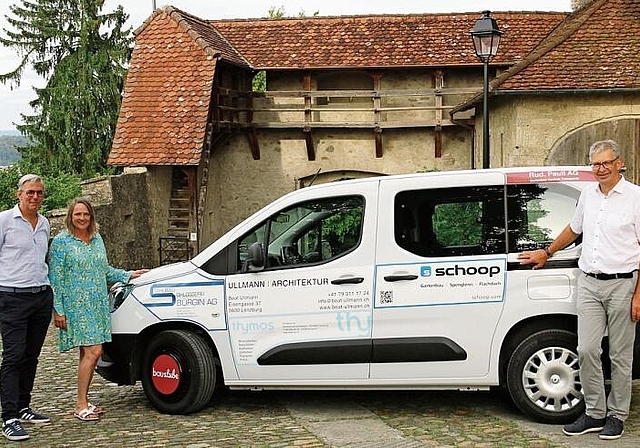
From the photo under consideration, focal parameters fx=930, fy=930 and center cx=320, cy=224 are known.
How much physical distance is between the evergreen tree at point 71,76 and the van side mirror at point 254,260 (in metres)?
35.7

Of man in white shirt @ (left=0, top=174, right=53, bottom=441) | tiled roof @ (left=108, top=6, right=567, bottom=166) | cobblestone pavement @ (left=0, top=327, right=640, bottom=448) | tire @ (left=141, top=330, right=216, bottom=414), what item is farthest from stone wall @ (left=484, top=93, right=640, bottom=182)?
man in white shirt @ (left=0, top=174, right=53, bottom=441)

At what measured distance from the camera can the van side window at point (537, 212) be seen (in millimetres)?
7297

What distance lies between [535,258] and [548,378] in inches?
36.5

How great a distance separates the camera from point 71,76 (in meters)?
42.3

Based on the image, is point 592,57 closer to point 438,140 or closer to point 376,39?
point 438,140

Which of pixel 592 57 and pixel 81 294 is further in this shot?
pixel 592 57

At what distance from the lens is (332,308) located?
7.43 meters

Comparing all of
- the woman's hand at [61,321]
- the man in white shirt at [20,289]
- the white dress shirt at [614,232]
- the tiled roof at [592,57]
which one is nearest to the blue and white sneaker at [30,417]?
the man in white shirt at [20,289]

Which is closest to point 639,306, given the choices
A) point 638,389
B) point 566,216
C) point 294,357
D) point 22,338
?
point 566,216

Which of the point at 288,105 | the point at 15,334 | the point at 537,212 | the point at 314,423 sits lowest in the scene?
the point at 314,423

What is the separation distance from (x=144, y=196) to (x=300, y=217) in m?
15.2

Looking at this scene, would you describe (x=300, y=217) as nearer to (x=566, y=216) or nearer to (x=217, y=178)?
(x=566, y=216)

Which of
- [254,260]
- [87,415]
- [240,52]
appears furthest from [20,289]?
[240,52]

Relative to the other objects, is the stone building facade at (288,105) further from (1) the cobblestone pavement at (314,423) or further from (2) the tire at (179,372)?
(2) the tire at (179,372)
